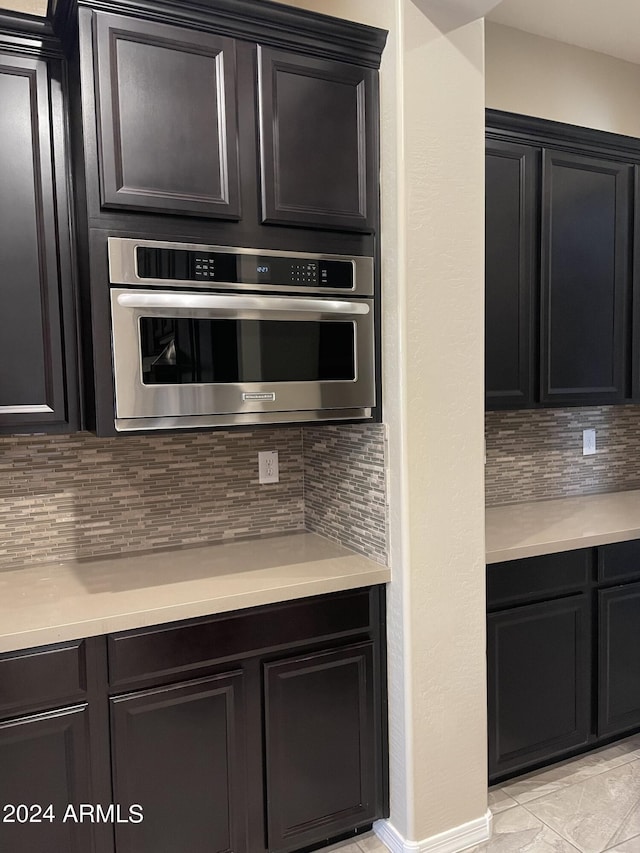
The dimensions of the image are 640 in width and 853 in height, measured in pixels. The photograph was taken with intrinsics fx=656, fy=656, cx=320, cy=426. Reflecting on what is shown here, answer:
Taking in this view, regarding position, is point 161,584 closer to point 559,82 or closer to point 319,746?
point 319,746

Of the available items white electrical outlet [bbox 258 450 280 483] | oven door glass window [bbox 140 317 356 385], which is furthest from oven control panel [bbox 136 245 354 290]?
white electrical outlet [bbox 258 450 280 483]

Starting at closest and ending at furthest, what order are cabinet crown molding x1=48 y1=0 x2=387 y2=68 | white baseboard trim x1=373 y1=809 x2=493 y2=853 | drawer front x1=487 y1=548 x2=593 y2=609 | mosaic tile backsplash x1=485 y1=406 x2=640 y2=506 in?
cabinet crown molding x1=48 y1=0 x2=387 y2=68 < white baseboard trim x1=373 y1=809 x2=493 y2=853 < drawer front x1=487 y1=548 x2=593 y2=609 < mosaic tile backsplash x1=485 y1=406 x2=640 y2=506

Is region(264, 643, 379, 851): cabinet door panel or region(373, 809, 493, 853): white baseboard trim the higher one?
region(264, 643, 379, 851): cabinet door panel

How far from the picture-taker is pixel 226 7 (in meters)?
1.74

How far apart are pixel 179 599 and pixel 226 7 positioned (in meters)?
1.58

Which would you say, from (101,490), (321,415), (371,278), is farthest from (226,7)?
(101,490)

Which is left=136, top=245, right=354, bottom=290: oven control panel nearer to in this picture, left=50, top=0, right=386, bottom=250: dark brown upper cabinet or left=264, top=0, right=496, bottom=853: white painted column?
left=50, top=0, right=386, bottom=250: dark brown upper cabinet

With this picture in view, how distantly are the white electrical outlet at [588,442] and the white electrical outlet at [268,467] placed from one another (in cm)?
158

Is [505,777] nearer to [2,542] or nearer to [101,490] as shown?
[101,490]

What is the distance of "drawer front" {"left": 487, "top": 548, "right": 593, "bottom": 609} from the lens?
2229 millimetres

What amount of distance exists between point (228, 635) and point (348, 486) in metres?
0.66

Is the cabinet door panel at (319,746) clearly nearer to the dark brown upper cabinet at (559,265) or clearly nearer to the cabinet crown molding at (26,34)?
the dark brown upper cabinet at (559,265)

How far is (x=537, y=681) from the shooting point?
2316mm

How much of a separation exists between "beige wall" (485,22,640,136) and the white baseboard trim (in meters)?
2.64
